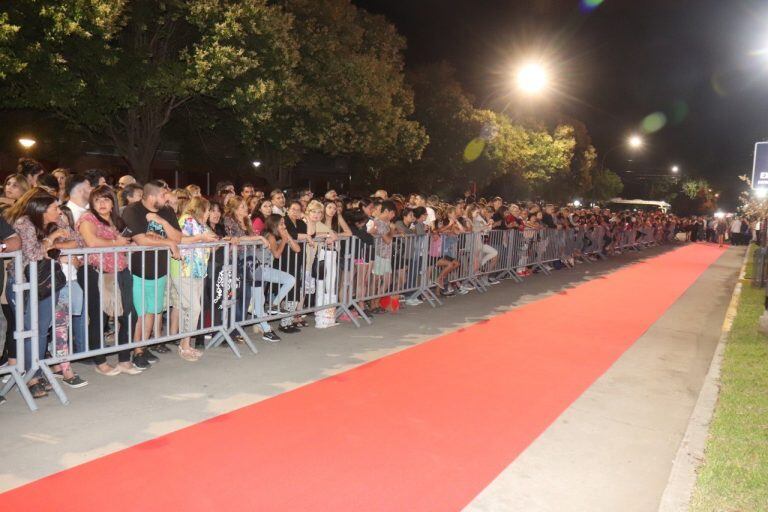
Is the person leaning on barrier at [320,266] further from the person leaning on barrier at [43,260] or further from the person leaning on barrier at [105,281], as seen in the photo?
the person leaning on barrier at [43,260]

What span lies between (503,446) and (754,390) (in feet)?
10.6

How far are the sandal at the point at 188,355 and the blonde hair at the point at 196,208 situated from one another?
1472 millimetres

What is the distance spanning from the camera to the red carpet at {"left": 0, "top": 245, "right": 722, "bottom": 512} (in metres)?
3.99

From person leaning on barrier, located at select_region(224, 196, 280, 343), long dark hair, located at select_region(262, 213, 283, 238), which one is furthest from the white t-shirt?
person leaning on barrier, located at select_region(224, 196, 280, 343)

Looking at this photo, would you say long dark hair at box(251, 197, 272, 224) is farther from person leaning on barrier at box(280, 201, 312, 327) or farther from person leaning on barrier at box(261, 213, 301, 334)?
person leaning on barrier at box(280, 201, 312, 327)

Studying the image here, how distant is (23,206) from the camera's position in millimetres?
5441

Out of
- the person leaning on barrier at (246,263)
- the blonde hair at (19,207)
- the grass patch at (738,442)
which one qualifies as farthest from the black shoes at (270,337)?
the grass patch at (738,442)

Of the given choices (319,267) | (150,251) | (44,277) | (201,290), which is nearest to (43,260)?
(44,277)

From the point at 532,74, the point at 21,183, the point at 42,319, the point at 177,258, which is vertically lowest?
the point at 42,319

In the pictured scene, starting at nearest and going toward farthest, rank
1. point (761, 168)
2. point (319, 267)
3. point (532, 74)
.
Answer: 1. point (319, 267)
2. point (761, 168)
3. point (532, 74)

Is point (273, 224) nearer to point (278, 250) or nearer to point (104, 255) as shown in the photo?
point (278, 250)

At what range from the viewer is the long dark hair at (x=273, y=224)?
8.08 metres

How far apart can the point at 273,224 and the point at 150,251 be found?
1.90 meters

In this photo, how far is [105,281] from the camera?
6.27 metres
